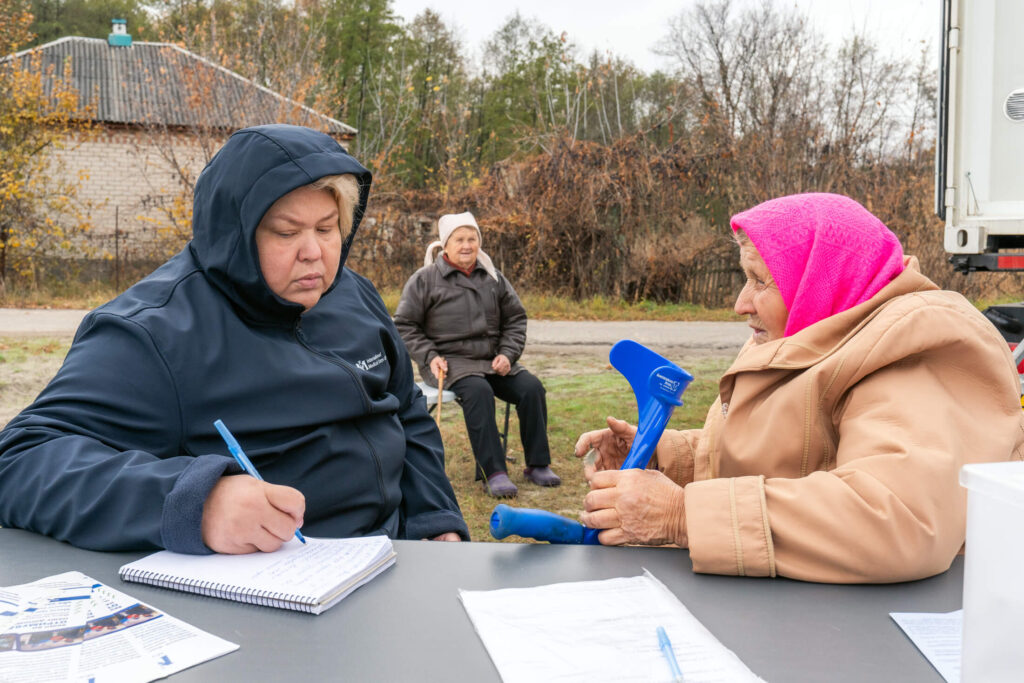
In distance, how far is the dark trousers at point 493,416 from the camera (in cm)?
535

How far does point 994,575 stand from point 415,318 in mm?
5213

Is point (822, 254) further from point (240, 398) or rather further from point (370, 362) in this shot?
point (240, 398)

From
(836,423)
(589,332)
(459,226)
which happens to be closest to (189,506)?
(836,423)

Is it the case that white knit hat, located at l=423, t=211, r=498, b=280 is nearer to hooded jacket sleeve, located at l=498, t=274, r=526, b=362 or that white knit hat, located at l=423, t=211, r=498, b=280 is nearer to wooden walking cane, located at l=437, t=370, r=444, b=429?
hooded jacket sleeve, located at l=498, t=274, r=526, b=362

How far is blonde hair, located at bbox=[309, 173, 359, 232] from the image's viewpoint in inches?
71.7

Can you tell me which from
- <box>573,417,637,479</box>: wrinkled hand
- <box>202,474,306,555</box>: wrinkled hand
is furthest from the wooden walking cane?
<box>202,474,306,555</box>: wrinkled hand

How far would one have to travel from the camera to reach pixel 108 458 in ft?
4.68

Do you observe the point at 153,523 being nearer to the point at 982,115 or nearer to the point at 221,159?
the point at 221,159

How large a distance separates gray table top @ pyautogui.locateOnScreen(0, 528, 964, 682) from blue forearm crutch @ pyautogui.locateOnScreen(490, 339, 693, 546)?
0.15ft

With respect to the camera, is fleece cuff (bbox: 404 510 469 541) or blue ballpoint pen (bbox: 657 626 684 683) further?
fleece cuff (bbox: 404 510 469 541)

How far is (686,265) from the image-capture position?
1458 centimetres

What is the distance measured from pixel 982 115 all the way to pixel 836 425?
342cm

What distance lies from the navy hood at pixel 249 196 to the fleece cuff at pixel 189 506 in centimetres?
51

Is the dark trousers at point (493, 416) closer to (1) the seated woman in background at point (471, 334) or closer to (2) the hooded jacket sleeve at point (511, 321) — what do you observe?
(1) the seated woman in background at point (471, 334)
